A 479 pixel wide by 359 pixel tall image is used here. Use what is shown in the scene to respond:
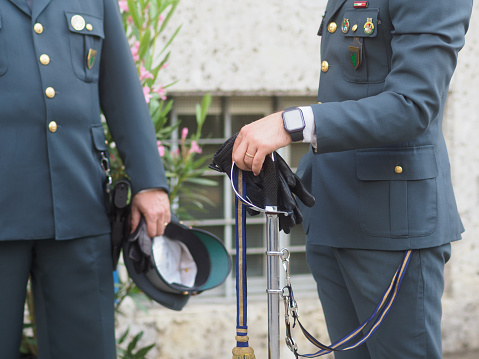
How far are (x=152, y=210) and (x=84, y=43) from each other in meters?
0.60

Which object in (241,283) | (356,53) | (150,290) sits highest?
(356,53)

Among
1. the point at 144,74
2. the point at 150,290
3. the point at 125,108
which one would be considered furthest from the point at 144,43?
the point at 150,290

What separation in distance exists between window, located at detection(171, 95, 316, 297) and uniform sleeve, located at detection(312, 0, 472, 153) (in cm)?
256

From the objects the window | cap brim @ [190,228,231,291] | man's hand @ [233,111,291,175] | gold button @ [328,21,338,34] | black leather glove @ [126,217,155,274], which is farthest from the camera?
the window

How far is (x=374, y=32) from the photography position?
173cm

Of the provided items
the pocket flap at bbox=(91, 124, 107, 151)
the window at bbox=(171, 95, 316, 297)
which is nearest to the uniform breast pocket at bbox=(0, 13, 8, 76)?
the pocket flap at bbox=(91, 124, 107, 151)

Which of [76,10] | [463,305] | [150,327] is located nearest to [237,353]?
[76,10]

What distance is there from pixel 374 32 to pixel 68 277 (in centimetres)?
119

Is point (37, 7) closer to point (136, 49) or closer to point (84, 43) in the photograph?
point (84, 43)

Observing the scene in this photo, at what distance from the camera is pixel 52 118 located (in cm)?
206

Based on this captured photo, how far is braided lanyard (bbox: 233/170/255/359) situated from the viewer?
63.0 inches

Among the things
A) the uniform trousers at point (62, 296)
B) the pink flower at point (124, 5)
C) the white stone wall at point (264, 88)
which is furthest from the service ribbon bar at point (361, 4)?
the white stone wall at point (264, 88)

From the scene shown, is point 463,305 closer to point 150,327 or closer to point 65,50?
point 150,327

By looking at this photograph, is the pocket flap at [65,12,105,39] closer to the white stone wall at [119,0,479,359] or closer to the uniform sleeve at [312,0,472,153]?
the uniform sleeve at [312,0,472,153]
